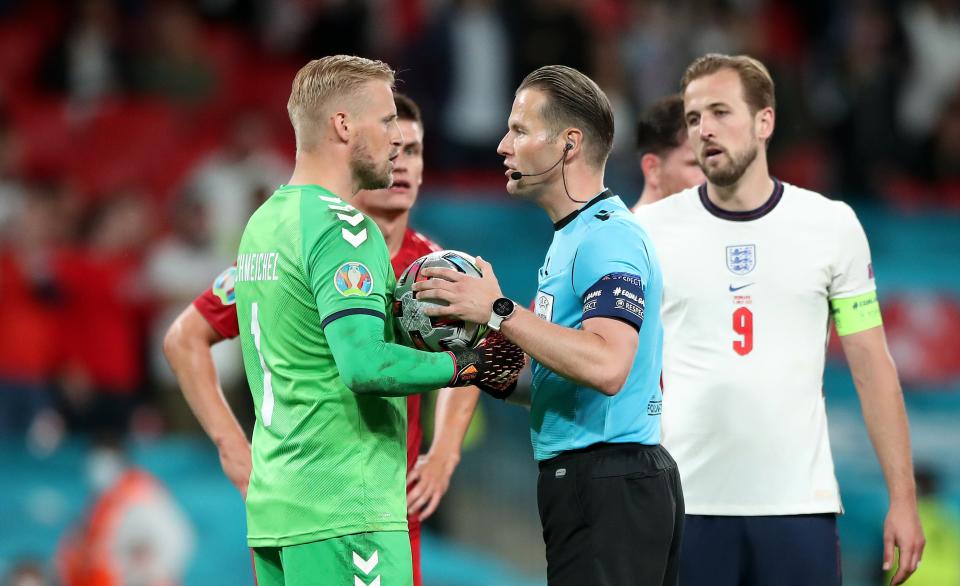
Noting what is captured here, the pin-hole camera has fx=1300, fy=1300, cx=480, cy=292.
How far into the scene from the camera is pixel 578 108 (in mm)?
4316

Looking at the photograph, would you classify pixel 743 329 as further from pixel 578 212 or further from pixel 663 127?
pixel 663 127

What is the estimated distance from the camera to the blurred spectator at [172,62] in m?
12.6

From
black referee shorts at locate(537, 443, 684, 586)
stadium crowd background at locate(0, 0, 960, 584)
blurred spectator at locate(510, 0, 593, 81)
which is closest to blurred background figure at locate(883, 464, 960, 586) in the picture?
stadium crowd background at locate(0, 0, 960, 584)

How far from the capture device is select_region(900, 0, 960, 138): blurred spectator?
43.2ft

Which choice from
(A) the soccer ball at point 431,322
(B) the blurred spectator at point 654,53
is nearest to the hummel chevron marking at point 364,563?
(A) the soccer ball at point 431,322

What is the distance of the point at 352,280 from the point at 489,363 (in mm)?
539

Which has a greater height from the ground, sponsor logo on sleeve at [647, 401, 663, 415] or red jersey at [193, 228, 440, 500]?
red jersey at [193, 228, 440, 500]

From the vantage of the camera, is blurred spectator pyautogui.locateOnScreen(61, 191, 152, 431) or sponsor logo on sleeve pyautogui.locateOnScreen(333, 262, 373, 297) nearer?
sponsor logo on sleeve pyautogui.locateOnScreen(333, 262, 373, 297)

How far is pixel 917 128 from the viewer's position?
13.0m

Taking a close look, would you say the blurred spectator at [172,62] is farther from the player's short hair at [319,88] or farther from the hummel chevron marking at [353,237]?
the hummel chevron marking at [353,237]

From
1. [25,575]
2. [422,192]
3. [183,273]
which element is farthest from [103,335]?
[422,192]

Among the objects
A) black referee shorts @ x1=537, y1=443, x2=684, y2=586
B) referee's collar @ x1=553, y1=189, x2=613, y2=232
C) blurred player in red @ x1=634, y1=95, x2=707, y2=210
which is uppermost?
blurred player in red @ x1=634, y1=95, x2=707, y2=210

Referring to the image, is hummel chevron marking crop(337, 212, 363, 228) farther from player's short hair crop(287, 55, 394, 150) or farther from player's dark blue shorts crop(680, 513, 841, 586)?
player's dark blue shorts crop(680, 513, 841, 586)

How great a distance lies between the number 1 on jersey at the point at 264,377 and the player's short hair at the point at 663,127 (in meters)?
Answer: 2.50
